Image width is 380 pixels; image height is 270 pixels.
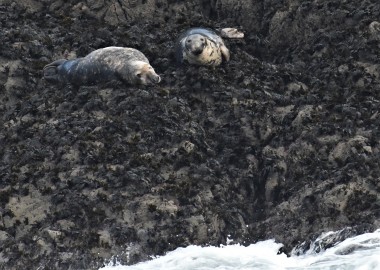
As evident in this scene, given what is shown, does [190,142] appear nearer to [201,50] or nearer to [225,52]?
[201,50]

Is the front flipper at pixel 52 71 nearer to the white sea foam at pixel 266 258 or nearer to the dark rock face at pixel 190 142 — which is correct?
the dark rock face at pixel 190 142

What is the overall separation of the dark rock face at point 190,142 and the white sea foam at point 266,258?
23 cm

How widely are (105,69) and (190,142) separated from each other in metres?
2.39

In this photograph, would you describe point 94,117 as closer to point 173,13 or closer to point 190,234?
Answer: point 190,234

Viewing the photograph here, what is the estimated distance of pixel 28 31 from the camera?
17.0 metres

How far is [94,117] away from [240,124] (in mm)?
2215

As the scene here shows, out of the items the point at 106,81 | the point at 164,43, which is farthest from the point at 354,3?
the point at 106,81

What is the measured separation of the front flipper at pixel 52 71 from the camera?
15.9 meters

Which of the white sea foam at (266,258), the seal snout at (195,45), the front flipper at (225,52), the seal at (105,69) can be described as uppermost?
the seal snout at (195,45)

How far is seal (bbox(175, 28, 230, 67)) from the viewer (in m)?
15.7

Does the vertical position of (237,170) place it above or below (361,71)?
below

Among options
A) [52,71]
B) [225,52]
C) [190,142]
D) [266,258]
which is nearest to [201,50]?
[225,52]

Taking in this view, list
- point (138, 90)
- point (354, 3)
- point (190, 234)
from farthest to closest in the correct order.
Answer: point (354, 3), point (138, 90), point (190, 234)

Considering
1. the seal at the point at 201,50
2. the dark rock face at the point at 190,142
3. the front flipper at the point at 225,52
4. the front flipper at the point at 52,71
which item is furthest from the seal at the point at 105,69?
the front flipper at the point at 225,52
